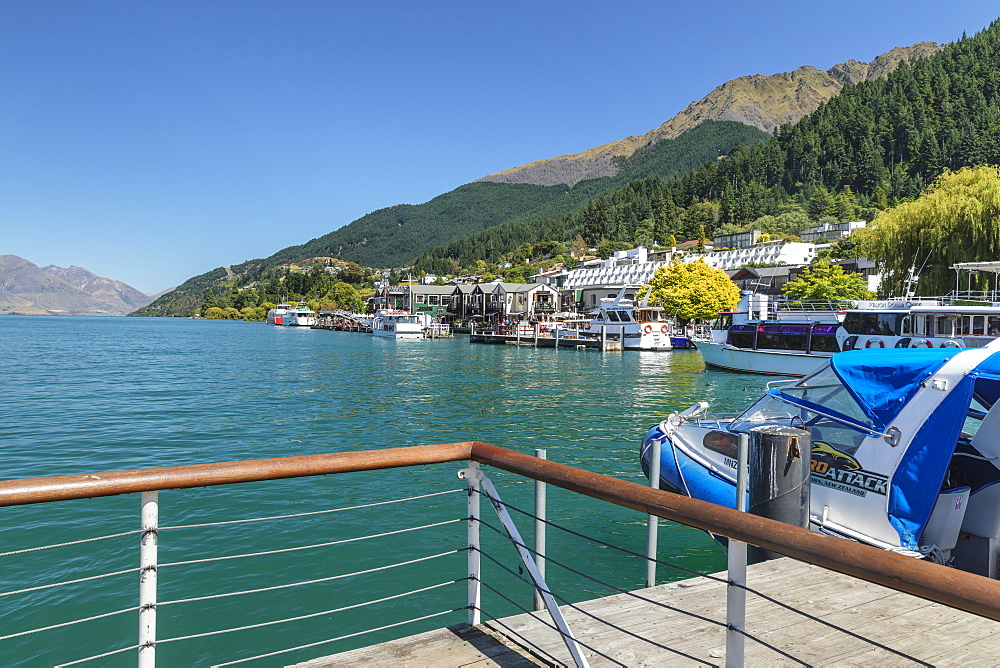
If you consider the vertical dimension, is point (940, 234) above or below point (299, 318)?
above

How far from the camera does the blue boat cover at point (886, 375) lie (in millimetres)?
7082

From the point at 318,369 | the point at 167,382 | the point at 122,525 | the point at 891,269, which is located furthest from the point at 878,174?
the point at 122,525

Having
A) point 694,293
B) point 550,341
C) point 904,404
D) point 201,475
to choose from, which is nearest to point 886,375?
point 904,404

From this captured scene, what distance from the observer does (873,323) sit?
32906mm

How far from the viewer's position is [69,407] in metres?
24.7

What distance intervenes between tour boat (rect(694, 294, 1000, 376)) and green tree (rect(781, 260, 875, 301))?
21668mm

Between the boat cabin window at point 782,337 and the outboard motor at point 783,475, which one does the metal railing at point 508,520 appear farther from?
the boat cabin window at point 782,337

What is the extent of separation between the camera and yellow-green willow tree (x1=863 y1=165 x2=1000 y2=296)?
116 ft

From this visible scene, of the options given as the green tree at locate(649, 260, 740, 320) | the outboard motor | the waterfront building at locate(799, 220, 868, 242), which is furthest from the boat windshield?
the waterfront building at locate(799, 220, 868, 242)

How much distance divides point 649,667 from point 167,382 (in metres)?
34.8

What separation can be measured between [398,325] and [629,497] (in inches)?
3418

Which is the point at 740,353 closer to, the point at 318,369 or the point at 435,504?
the point at 318,369

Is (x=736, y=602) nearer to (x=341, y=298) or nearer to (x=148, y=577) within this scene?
(x=148, y=577)

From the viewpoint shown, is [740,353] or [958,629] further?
[740,353]
